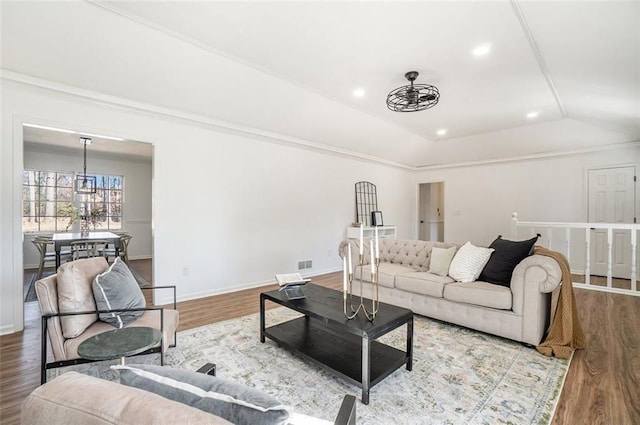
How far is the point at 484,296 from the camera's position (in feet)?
9.32

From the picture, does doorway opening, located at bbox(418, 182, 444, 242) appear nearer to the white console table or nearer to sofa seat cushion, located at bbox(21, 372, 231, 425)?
the white console table

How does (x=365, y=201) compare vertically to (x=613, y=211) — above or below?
above

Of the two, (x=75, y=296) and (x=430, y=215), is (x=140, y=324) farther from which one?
(x=430, y=215)

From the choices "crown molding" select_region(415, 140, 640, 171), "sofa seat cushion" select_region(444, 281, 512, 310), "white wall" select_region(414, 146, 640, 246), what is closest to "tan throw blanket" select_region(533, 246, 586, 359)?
"sofa seat cushion" select_region(444, 281, 512, 310)

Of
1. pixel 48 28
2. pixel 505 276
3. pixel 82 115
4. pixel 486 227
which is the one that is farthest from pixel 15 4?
pixel 486 227

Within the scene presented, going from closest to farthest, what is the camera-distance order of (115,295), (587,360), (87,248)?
(115,295) → (587,360) → (87,248)

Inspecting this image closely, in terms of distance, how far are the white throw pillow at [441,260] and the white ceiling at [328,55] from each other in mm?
2122

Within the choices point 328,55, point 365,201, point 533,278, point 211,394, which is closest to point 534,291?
point 533,278

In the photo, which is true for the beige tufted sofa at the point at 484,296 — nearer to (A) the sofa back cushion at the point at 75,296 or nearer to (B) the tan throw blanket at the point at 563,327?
(B) the tan throw blanket at the point at 563,327

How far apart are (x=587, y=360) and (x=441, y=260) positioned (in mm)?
1477

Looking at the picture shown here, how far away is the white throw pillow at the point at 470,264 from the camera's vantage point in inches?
123

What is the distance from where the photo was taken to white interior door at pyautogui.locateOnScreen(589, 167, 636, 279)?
17.3 ft

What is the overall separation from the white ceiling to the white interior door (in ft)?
3.16

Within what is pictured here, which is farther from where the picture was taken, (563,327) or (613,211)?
(613,211)
